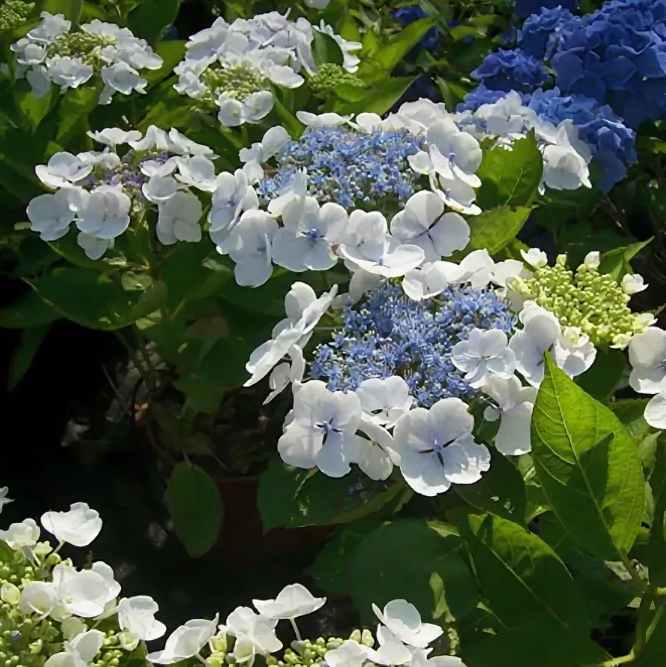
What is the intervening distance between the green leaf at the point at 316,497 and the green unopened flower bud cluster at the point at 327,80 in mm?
511

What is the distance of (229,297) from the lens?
0.94 meters

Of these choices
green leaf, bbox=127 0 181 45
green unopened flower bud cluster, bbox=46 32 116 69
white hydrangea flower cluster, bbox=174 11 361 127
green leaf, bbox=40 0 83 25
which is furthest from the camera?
green leaf, bbox=127 0 181 45

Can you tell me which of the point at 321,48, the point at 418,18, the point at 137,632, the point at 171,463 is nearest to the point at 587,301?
the point at 137,632

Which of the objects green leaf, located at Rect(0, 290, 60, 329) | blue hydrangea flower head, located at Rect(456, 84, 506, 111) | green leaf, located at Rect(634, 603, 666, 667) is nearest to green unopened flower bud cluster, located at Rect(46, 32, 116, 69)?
green leaf, located at Rect(0, 290, 60, 329)

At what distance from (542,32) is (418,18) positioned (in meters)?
0.37

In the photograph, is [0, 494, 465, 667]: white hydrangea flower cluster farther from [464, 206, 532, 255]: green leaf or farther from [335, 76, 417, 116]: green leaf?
[335, 76, 417, 116]: green leaf

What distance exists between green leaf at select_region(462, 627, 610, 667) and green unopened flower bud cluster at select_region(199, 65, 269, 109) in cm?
65

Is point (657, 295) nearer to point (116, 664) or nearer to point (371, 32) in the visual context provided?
point (371, 32)

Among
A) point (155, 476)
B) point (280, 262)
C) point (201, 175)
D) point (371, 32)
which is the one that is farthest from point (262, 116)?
point (155, 476)

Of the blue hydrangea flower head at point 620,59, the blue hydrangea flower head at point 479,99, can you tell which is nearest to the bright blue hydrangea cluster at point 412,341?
the blue hydrangea flower head at point 479,99

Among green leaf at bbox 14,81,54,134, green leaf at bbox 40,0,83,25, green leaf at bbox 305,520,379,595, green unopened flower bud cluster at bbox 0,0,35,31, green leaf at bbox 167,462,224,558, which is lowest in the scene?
green leaf at bbox 167,462,224,558

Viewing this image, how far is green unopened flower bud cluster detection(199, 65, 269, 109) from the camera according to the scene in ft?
3.34

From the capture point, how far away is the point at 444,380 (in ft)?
2.20

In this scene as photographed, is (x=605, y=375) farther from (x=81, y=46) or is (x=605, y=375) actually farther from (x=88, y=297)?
(x=81, y=46)
